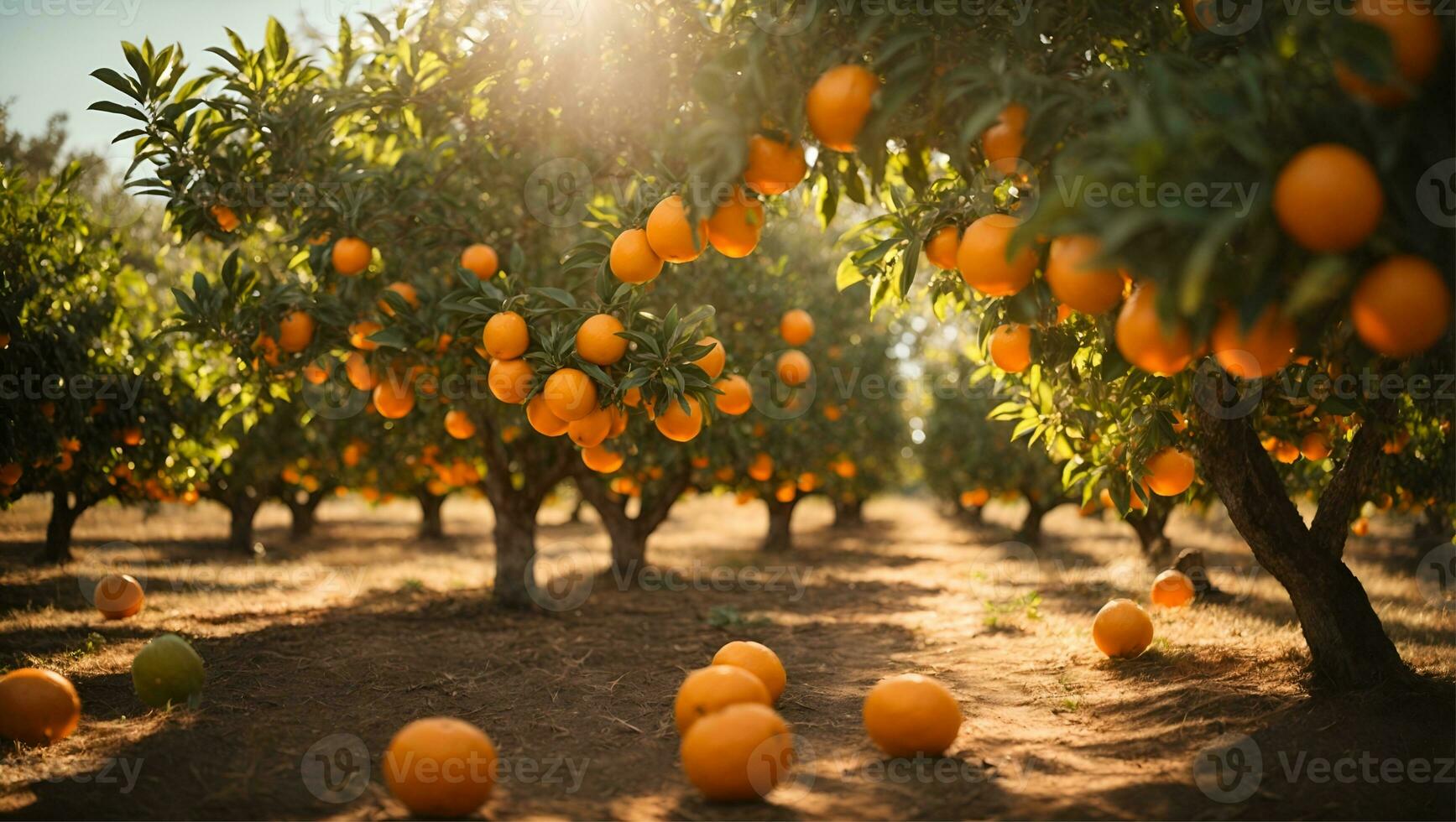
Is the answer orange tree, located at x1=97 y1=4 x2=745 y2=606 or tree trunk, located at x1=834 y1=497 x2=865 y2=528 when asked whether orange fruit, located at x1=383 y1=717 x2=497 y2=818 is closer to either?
orange tree, located at x1=97 y1=4 x2=745 y2=606

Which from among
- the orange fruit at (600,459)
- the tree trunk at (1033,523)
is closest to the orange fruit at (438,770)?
the orange fruit at (600,459)

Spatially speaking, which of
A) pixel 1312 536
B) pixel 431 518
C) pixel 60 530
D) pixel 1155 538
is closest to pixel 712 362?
pixel 1312 536

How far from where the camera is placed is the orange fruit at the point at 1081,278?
261 cm

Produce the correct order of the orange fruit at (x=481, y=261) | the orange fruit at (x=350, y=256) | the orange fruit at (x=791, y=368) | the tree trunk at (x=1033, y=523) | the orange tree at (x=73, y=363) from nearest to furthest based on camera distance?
Answer: the orange fruit at (x=350, y=256) < the orange fruit at (x=481, y=261) < the orange tree at (x=73, y=363) < the orange fruit at (x=791, y=368) < the tree trunk at (x=1033, y=523)

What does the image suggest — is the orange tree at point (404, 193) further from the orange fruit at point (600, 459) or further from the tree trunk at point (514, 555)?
the tree trunk at point (514, 555)

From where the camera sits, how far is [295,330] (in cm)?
530

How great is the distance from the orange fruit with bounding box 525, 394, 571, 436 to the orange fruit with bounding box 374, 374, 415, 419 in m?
1.67

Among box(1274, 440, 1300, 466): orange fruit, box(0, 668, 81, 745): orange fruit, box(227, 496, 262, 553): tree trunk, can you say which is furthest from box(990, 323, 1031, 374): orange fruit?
box(227, 496, 262, 553): tree trunk

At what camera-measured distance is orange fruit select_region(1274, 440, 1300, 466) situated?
18.8 ft

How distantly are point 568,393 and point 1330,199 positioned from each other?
9.14 ft

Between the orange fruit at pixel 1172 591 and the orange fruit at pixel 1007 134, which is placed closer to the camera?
the orange fruit at pixel 1007 134

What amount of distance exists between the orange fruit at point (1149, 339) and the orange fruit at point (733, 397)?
8.15 feet

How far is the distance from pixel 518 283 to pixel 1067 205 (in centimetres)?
339

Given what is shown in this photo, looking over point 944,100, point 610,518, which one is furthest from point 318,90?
point 610,518
